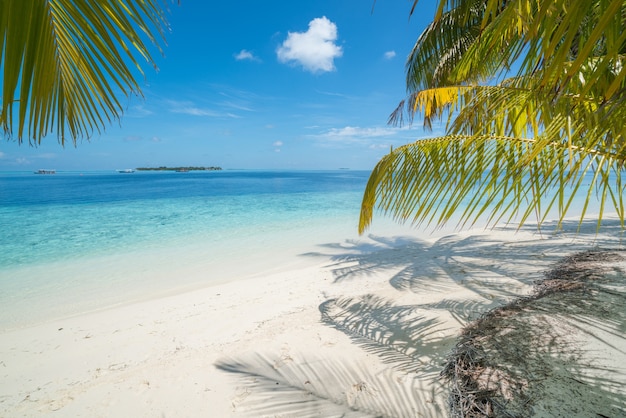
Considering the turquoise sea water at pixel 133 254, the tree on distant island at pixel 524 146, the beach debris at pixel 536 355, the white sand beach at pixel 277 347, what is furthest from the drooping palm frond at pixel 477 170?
the turquoise sea water at pixel 133 254

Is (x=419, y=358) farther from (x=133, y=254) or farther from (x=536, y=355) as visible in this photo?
(x=133, y=254)

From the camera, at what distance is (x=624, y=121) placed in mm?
1222

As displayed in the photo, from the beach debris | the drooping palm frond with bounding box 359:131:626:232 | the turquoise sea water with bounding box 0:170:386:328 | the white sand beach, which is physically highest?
the drooping palm frond with bounding box 359:131:626:232

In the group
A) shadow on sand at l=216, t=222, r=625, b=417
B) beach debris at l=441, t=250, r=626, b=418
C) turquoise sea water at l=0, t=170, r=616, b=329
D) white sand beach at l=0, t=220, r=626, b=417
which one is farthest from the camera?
turquoise sea water at l=0, t=170, r=616, b=329

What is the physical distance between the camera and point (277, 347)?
2.76 metres

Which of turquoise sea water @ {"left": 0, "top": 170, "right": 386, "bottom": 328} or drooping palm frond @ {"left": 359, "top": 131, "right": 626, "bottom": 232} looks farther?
turquoise sea water @ {"left": 0, "top": 170, "right": 386, "bottom": 328}

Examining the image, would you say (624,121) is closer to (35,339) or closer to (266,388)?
(266,388)

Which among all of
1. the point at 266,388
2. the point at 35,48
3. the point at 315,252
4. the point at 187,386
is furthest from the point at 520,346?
the point at 315,252

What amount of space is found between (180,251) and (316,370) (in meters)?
6.56

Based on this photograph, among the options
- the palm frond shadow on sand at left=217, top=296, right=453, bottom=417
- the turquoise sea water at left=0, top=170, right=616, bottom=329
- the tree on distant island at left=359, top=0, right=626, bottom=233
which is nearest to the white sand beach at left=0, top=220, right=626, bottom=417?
the palm frond shadow on sand at left=217, top=296, right=453, bottom=417

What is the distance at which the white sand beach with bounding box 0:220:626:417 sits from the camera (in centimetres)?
205

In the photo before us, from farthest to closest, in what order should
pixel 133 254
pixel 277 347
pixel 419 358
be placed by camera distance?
pixel 133 254
pixel 277 347
pixel 419 358

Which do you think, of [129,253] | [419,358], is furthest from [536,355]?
[129,253]

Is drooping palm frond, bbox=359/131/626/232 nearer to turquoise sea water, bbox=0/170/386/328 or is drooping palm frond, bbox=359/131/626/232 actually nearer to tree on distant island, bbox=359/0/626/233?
tree on distant island, bbox=359/0/626/233
